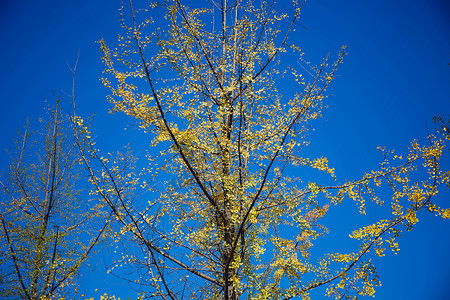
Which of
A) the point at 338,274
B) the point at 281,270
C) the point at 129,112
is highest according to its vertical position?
the point at 129,112

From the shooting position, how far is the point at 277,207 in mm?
4441

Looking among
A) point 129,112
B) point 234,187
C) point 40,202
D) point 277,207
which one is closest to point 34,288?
point 40,202

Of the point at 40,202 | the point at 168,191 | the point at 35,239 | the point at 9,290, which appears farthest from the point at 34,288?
the point at 168,191

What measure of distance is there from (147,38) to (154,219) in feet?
8.09

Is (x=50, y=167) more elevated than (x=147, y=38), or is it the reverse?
(x=50, y=167)

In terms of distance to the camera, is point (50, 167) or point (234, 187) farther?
point (50, 167)

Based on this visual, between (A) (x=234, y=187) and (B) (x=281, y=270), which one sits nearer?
(A) (x=234, y=187)

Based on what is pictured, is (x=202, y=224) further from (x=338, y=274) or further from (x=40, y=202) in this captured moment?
(x=40, y=202)

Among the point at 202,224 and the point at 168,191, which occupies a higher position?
the point at 168,191

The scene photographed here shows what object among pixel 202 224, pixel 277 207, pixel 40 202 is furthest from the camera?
pixel 40 202

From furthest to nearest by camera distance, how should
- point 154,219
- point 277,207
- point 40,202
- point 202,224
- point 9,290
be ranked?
point 40,202 < point 9,290 < point 202,224 < point 277,207 < point 154,219

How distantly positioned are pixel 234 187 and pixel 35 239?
4.36m

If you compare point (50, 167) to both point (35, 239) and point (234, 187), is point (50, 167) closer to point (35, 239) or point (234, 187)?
point (35, 239)

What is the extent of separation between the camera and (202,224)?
479 centimetres
